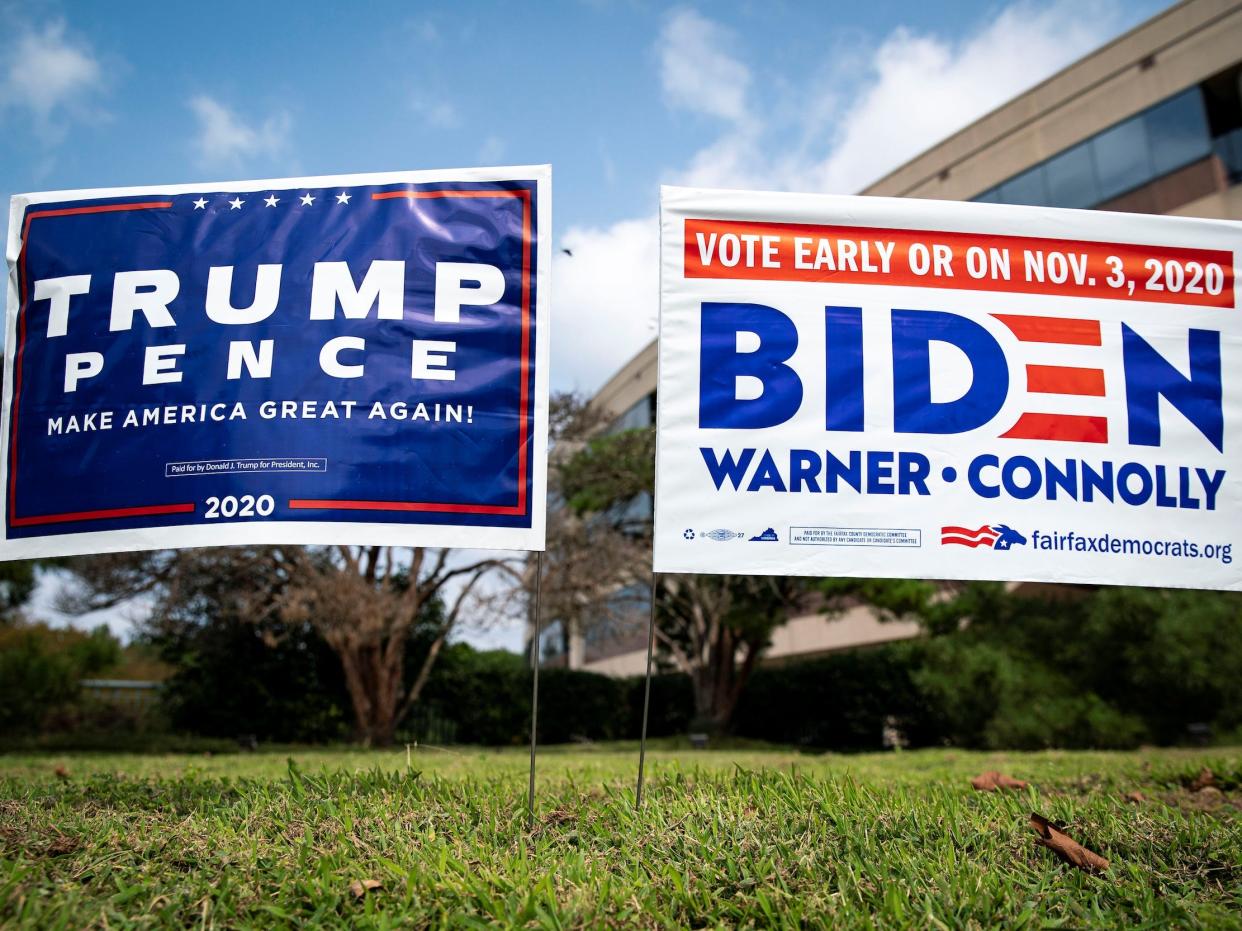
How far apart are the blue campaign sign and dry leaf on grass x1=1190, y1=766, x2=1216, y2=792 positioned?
3.63 metres

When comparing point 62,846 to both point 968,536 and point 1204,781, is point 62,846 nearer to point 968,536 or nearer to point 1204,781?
point 968,536

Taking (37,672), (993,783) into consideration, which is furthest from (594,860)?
(37,672)

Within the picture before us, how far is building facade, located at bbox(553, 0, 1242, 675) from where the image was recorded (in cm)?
2055

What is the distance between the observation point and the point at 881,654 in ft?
70.4

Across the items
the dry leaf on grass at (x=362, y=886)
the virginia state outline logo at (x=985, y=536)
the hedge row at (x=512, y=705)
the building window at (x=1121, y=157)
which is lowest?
the hedge row at (x=512, y=705)

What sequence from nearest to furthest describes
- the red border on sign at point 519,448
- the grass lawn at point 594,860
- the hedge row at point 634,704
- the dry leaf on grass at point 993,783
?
the grass lawn at point 594,860
the red border on sign at point 519,448
the dry leaf on grass at point 993,783
the hedge row at point 634,704

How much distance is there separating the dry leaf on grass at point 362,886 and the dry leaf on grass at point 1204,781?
13.6 feet

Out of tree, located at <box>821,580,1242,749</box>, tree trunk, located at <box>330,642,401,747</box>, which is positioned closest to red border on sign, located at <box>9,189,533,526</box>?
tree, located at <box>821,580,1242,749</box>

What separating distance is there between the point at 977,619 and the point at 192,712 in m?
16.0

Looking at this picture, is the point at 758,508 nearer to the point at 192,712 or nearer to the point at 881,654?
the point at 881,654

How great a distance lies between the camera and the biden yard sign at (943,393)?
3.92 m

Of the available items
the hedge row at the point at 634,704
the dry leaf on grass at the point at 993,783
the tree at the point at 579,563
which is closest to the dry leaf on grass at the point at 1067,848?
the dry leaf on grass at the point at 993,783

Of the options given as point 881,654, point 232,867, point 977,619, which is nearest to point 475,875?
point 232,867

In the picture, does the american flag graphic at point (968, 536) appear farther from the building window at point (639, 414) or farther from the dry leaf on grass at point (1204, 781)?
the building window at point (639, 414)
